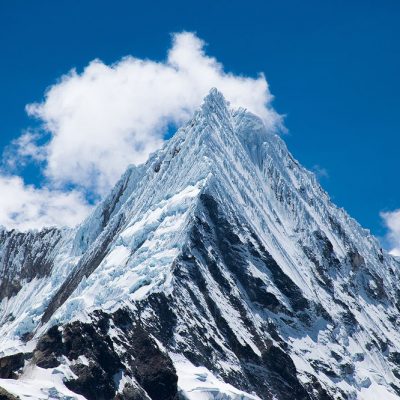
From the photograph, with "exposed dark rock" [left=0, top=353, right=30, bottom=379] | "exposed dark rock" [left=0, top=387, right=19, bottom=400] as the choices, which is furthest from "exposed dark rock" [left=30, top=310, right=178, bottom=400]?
"exposed dark rock" [left=0, top=387, right=19, bottom=400]

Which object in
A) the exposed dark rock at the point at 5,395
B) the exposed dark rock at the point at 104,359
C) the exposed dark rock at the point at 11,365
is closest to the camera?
the exposed dark rock at the point at 5,395

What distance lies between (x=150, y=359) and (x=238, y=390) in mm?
17687

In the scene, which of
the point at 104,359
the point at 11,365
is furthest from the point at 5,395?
the point at 104,359

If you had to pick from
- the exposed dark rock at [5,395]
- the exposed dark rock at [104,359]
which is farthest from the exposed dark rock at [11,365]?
the exposed dark rock at [5,395]

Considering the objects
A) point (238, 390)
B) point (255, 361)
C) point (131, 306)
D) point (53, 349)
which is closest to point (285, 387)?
point (255, 361)

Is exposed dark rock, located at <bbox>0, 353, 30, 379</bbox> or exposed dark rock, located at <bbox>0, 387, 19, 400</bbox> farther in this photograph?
exposed dark rock, located at <bbox>0, 353, 30, 379</bbox>

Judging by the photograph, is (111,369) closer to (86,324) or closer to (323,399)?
(86,324)

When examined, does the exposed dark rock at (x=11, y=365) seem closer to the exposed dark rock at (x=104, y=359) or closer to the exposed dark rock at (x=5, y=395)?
the exposed dark rock at (x=104, y=359)

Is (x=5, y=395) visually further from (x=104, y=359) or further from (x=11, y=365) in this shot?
(x=104, y=359)

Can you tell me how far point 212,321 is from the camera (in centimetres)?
19525

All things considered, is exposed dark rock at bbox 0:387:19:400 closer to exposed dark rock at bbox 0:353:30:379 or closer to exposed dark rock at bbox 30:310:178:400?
exposed dark rock at bbox 0:353:30:379

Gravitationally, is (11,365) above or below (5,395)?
above

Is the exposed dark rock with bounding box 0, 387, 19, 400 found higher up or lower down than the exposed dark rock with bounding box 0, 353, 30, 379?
lower down

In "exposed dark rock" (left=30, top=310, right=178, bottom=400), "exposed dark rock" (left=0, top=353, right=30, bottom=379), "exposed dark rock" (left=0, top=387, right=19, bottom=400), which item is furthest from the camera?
"exposed dark rock" (left=30, top=310, right=178, bottom=400)
